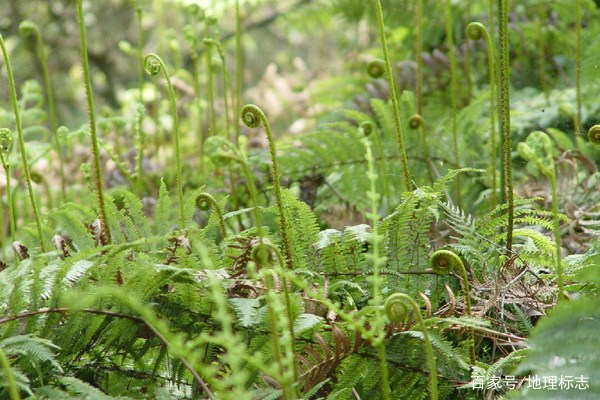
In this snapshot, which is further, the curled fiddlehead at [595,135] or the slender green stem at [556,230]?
the curled fiddlehead at [595,135]

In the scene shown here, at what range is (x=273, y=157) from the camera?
1.00m

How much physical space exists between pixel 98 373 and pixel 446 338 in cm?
49

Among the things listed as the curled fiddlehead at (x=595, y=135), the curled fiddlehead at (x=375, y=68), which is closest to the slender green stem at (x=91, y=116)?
the curled fiddlehead at (x=375, y=68)

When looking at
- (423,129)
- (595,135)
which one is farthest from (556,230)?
(423,129)

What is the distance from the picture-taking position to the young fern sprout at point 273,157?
982 mm

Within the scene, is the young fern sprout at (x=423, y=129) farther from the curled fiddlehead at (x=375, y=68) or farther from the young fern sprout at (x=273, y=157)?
Result: the young fern sprout at (x=273, y=157)

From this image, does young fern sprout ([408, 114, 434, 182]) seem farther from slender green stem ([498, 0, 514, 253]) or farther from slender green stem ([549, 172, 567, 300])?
slender green stem ([549, 172, 567, 300])

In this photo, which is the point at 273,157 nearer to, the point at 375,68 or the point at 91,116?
the point at 91,116

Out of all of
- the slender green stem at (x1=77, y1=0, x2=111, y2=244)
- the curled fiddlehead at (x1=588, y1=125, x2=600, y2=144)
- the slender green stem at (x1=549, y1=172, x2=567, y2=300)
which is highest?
the slender green stem at (x1=77, y1=0, x2=111, y2=244)

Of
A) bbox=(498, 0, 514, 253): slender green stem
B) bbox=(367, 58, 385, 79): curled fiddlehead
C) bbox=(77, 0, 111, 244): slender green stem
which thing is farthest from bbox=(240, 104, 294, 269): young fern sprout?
bbox=(367, 58, 385, 79): curled fiddlehead

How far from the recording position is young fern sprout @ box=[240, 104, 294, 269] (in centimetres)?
98

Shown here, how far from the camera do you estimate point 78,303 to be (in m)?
0.69

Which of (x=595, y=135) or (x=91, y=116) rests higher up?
(x=91, y=116)

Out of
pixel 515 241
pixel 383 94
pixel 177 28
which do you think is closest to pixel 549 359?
pixel 515 241
